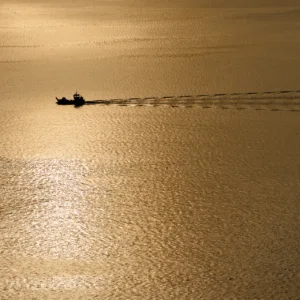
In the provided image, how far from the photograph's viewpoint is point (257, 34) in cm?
303

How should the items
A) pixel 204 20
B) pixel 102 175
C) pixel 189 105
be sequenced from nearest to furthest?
pixel 102 175 → pixel 189 105 → pixel 204 20

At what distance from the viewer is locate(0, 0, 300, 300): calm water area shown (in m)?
1.34

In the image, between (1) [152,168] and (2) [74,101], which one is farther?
(2) [74,101]

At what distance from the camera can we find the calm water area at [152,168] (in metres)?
1.34

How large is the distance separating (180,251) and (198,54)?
1.43m

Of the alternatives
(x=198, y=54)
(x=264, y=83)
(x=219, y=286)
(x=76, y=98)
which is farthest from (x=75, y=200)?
(x=198, y=54)

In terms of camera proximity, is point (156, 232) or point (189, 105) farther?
point (189, 105)

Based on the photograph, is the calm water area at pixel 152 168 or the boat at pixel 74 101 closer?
the calm water area at pixel 152 168

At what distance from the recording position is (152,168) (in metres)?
1.78

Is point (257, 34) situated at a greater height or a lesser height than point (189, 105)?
greater

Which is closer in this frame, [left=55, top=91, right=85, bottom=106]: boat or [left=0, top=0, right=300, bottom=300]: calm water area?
[left=0, top=0, right=300, bottom=300]: calm water area

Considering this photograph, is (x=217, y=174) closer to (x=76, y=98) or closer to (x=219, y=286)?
(x=219, y=286)

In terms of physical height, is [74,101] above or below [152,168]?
above

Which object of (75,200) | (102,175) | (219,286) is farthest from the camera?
(102,175)
